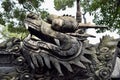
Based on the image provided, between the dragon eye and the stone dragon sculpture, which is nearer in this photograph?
the stone dragon sculpture

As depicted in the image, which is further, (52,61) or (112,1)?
(112,1)

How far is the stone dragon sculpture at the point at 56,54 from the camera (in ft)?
19.4

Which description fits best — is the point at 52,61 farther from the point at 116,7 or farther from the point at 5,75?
the point at 116,7

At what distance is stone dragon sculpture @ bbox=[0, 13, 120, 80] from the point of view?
19.4 ft

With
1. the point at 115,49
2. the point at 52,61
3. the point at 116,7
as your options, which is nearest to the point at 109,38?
the point at 115,49

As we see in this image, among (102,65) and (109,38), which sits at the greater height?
(109,38)

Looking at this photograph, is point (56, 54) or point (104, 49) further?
point (104, 49)

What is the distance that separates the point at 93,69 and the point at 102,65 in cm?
24

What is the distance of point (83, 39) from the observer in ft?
20.4

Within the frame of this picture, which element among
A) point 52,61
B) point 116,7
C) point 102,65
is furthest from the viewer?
point 116,7

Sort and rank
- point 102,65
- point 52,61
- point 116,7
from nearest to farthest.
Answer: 1. point 52,61
2. point 102,65
3. point 116,7

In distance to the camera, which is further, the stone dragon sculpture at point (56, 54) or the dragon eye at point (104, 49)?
the dragon eye at point (104, 49)

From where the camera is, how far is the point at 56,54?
5.91 meters

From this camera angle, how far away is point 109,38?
655 cm
